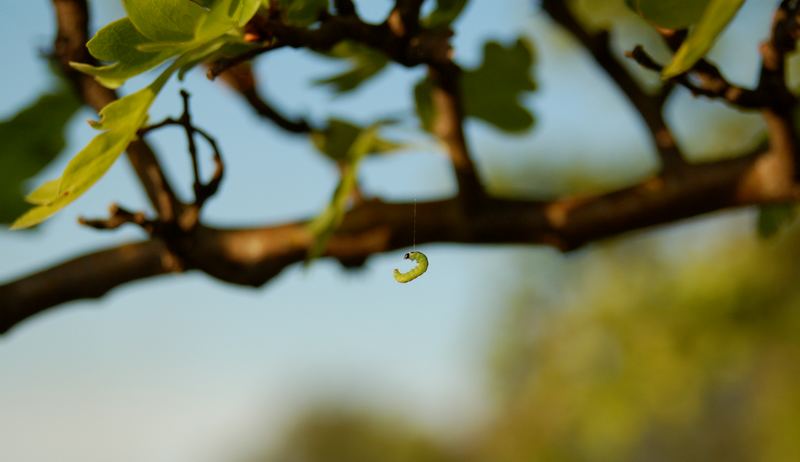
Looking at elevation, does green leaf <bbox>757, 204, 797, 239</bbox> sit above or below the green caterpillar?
below

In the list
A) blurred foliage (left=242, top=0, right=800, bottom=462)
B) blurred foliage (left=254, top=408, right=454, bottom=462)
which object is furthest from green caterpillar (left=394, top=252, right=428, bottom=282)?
blurred foliage (left=254, top=408, right=454, bottom=462)

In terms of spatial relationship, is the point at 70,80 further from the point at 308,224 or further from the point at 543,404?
the point at 543,404

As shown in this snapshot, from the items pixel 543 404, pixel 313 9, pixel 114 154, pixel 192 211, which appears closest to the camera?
pixel 114 154

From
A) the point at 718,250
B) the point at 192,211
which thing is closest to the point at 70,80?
the point at 192,211

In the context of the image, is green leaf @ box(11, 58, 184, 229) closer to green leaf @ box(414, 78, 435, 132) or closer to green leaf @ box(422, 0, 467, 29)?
green leaf @ box(422, 0, 467, 29)

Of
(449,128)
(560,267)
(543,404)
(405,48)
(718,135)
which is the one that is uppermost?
(405,48)

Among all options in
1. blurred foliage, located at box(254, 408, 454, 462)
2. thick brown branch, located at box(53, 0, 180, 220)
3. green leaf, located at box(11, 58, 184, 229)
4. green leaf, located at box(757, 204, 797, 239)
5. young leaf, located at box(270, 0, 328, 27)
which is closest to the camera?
green leaf, located at box(11, 58, 184, 229)
